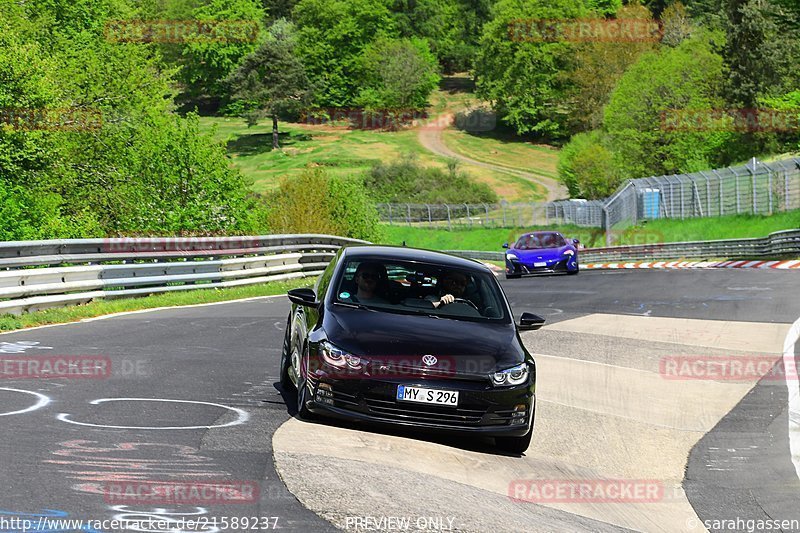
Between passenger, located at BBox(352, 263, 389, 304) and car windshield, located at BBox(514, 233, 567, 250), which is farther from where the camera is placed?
car windshield, located at BBox(514, 233, 567, 250)

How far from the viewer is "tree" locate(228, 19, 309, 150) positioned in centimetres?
11850

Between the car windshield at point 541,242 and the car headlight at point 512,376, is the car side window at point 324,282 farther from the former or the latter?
the car windshield at point 541,242

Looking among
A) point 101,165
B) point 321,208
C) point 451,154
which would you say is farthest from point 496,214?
point 101,165

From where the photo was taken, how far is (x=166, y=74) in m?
49.0

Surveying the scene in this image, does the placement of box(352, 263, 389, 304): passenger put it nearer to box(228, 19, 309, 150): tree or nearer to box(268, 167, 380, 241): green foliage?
box(268, 167, 380, 241): green foliage

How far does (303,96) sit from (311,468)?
389 ft

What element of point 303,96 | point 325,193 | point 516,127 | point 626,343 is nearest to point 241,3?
point 303,96

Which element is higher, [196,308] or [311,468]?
[311,468]

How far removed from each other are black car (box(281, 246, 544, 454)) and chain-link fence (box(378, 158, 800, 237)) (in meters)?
37.3

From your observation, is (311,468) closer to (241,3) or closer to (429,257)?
(429,257)

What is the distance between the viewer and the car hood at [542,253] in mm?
32344

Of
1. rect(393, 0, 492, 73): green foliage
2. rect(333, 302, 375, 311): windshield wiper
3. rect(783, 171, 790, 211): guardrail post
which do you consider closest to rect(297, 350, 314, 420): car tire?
rect(333, 302, 375, 311): windshield wiper

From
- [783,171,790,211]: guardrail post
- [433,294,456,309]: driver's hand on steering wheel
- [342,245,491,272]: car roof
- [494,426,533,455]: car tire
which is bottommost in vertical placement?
[783,171,790,211]: guardrail post

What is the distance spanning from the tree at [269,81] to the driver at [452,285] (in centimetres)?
10876
